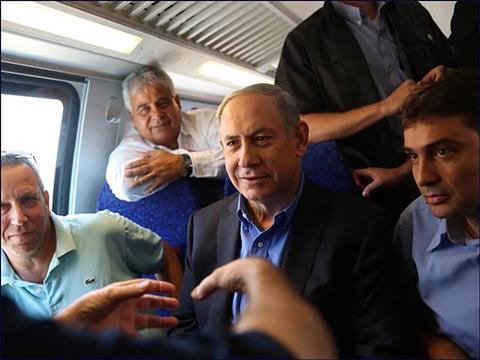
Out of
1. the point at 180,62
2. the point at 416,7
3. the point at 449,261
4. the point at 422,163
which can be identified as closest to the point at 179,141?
the point at 180,62

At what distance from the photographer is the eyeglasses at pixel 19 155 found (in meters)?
0.63

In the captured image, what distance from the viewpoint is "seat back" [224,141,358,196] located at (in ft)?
3.72

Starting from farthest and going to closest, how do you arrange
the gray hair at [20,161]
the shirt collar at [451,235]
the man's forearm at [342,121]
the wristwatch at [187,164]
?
the man's forearm at [342,121], the wristwatch at [187,164], the shirt collar at [451,235], the gray hair at [20,161]

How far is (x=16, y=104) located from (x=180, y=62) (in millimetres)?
455

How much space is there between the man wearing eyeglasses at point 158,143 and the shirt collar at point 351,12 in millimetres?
548

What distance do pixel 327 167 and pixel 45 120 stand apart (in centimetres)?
74

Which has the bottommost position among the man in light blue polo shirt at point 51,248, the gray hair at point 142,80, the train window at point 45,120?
the man in light blue polo shirt at point 51,248

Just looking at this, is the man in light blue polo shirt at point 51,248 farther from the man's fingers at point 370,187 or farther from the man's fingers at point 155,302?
the man's fingers at point 370,187

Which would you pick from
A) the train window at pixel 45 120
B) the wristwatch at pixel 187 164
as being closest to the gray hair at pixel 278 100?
the wristwatch at pixel 187 164

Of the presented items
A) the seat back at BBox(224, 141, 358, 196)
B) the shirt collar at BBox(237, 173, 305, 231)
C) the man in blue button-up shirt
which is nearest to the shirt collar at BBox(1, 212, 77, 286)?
the man in blue button-up shirt

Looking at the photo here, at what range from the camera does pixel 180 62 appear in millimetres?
1022

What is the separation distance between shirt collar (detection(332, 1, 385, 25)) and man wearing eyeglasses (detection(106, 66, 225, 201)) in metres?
0.55

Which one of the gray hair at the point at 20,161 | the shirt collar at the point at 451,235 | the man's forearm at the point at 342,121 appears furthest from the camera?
the man's forearm at the point at 342,121

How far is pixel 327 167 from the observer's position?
1.14 metres
